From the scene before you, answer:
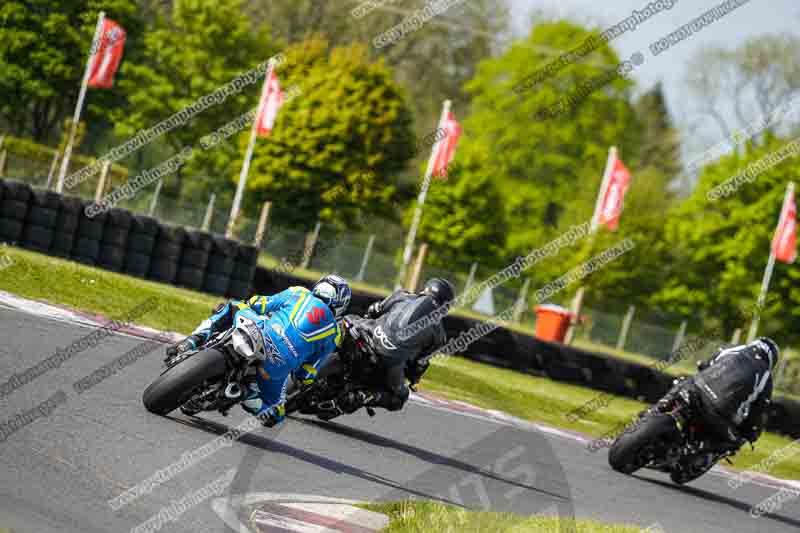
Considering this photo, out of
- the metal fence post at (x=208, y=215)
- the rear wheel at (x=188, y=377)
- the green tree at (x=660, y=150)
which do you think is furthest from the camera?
the green tree at (x=660, y=150)

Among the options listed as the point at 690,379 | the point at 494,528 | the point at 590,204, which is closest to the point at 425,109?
the point at 590,204

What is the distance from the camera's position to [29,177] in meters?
38.5

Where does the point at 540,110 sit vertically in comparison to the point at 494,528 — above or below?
above

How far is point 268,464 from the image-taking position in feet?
29.2

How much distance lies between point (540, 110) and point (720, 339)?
15.3 m

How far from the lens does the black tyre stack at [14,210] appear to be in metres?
18.9

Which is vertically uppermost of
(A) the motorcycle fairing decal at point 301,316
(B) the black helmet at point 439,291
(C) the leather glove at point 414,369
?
(B) the black helmet at point 439,291

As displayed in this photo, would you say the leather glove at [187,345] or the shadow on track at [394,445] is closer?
the leather glove at [187,345]

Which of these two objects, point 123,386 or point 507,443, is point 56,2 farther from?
point 507,443

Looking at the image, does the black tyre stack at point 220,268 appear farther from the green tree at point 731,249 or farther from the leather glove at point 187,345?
the green tree at point 731,249

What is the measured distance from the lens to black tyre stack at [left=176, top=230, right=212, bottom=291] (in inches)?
836

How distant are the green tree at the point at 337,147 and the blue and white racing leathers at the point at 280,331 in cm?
3291

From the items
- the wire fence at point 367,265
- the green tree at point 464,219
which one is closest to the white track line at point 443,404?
the wire fence at point 367,265

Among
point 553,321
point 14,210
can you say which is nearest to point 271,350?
point 14,210
